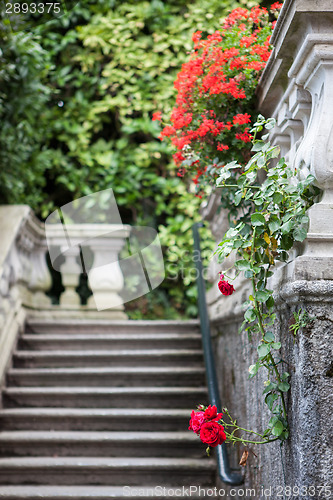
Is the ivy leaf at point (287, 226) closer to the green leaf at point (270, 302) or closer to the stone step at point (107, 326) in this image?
the green leaf at point (270, 302)

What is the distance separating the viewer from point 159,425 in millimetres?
3375

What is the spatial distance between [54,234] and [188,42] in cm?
268

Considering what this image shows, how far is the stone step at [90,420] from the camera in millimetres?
3361

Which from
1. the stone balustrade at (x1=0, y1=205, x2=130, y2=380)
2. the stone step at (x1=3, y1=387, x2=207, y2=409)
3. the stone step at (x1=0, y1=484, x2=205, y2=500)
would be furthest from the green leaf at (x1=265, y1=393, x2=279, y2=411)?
the stone balustrade at (x1=0, y1=205, x2=130, y2=380)

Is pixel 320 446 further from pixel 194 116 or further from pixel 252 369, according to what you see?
pixel 194 116

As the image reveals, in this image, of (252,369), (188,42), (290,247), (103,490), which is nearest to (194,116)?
(290,247)

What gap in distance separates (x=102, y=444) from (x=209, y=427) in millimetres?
1919

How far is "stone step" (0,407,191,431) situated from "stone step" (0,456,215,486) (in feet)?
1.04

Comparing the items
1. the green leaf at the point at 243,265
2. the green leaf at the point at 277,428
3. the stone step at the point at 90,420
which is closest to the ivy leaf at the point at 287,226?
the green leaf at the point at 243,265

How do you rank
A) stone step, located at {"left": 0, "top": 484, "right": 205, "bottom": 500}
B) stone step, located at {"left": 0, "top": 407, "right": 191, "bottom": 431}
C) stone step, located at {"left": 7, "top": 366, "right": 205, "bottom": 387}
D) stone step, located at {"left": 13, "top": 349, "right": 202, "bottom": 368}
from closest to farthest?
stone step, located at {"left": 0, "top": 484, "right": 205, "bottom": 500}
stone step, located at {"left": 0, "top": 407, "right": 191, "bottom": 431}
stone step, located at {"left": 7, "top": 366, "right": 205, "bottom": 387}
stone step, located at {"left": 13, "top": 349, "right": 202, "bottom": 368}

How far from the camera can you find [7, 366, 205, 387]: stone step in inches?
146

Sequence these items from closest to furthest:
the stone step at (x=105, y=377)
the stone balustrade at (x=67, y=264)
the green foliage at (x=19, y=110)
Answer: the stone step at (x=105, y=377) < the stone balustrade at (x=67, y=264) < the green foliage at (x=19, y=110)

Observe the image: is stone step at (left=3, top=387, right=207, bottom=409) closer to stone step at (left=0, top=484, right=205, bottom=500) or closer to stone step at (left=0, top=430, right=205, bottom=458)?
stone step at (left=0, top=430, right=205, bottom=458)

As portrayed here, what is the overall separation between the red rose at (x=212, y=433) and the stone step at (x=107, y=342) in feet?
8.34
